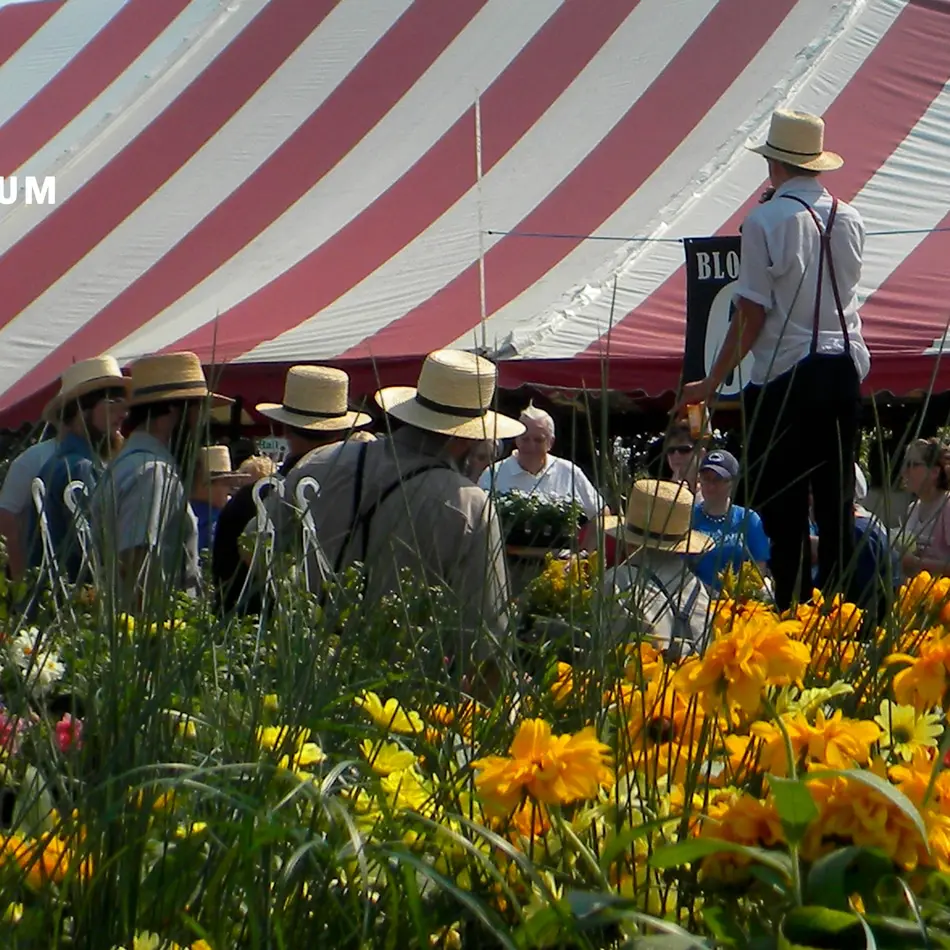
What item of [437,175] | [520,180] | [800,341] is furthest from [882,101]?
[800,341]

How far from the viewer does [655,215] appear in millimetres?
6395

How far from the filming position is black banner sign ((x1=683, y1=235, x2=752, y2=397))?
4.23 m

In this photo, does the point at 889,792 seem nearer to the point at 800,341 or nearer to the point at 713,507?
the point at 800,341

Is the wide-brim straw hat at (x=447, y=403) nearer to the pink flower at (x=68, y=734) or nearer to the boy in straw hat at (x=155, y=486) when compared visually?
the boy in straw hat at (x=155, y=486)

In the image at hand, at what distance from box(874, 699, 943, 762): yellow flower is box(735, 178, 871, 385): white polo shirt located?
1888 millimetres

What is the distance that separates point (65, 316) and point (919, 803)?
6.25 meters

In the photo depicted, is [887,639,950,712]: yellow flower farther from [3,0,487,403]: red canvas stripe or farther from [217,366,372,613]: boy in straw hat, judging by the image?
[3,0,487,403]: red canvas stripe

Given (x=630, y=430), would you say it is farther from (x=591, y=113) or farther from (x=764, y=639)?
A: (x=764, y=639)

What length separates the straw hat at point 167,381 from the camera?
2.94 m

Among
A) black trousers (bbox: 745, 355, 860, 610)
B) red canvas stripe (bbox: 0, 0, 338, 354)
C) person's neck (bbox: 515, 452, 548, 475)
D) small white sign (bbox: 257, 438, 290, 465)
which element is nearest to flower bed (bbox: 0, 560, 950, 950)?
black trousers (bbox: 745, 355, 860, 610)

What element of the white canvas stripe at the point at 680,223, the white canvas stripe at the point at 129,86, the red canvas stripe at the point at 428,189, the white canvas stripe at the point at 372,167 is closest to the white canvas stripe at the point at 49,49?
the white canvas stripe at the point at 129,86

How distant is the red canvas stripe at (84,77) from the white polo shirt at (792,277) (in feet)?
18.6

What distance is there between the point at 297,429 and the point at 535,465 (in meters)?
1.62

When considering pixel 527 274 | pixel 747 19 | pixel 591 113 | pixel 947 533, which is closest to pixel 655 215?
pixel 527 274
